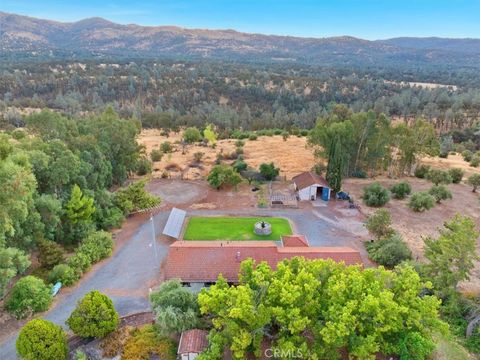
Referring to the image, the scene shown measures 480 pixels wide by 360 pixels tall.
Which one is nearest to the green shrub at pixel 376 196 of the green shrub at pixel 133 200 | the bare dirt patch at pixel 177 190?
the bare dirt patch at pixel 177 190

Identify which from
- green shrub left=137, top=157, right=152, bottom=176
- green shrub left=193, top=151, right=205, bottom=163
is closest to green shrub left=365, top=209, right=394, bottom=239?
green shrub left=137, top=157, right=152, bottom=176

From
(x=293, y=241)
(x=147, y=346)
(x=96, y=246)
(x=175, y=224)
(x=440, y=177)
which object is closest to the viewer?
(x=147, y=346)

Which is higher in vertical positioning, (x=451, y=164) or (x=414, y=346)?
(x=414, y=346)

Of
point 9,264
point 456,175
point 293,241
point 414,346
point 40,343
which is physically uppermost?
point 9,264

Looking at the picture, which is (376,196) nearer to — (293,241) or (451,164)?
(293,241)

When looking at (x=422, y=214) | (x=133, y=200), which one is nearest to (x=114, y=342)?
(x=133, y=200)

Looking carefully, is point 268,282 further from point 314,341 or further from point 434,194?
point 434,194

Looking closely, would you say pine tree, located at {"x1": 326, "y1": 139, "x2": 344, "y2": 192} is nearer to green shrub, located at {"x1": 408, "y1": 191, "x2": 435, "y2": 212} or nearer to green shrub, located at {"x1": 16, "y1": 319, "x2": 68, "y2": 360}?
green shrub, located at {"x1": 408, "y1": 191, "x2": 435, "y2": 212}

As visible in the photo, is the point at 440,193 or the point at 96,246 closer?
the point at 96,246

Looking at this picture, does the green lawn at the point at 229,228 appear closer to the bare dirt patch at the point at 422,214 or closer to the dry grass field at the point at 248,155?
the bare dirt patch at the point at 422,214
